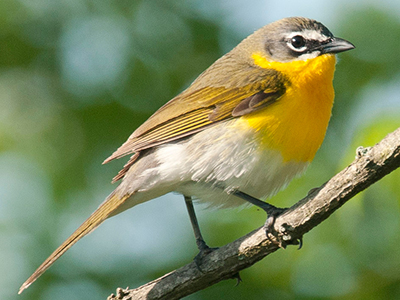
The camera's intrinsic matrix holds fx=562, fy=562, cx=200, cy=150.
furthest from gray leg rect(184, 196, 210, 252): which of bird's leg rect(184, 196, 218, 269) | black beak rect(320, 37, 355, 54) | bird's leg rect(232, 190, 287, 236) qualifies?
black beak rect(320, 37, 355, 54)

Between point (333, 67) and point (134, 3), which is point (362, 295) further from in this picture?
point (134, 3)

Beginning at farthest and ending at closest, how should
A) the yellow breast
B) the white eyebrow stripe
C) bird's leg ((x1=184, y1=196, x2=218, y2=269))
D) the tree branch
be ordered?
the white eyebrow stripe
the yellow breast
bird's leg ((x1=184, y1=196, x2=218, y2=269))
the tree branch

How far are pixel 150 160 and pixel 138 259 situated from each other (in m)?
1.04

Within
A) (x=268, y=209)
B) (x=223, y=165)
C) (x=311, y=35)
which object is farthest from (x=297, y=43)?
(x=268, y=209)

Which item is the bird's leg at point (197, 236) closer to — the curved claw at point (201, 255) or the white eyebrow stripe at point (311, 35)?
the curved claw at point (201, 255)

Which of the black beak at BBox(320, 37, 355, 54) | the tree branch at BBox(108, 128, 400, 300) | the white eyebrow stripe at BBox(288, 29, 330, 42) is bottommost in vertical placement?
the tree branch at BBox(108, 128, 400, 300)

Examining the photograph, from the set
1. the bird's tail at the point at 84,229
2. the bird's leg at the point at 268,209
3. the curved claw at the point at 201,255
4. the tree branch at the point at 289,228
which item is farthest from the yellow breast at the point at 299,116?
the bird's tail at the point at 84,229

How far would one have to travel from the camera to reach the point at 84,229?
15.1 ft

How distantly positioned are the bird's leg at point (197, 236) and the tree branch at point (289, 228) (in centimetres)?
8

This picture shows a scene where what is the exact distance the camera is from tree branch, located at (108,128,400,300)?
326 cm

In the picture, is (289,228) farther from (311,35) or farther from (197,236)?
(311,35)

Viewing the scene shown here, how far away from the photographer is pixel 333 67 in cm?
488

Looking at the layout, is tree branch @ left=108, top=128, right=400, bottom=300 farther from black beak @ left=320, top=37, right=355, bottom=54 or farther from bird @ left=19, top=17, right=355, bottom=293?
black beak @ left=320, top=37, right=355, bottom=54

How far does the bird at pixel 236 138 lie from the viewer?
447 cm
